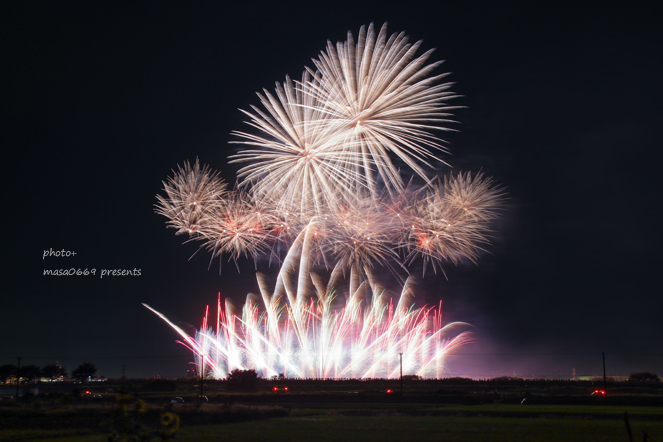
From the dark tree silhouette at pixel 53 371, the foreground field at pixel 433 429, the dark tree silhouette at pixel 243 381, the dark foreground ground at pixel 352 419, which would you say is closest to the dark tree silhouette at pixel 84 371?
the dark tree silhouette at pixel 53 371

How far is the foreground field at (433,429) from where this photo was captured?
2586 cm

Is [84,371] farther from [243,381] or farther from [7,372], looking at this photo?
[243,381]

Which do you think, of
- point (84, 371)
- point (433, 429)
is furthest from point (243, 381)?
point (84, 371)

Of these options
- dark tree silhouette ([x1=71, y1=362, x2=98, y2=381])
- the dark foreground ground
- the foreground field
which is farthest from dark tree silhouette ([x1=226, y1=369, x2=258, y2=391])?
dark tree silhouette ([x1=71, y1=362, x2=98, y2=381])

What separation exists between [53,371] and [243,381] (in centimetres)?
9019

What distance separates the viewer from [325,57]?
3089cm

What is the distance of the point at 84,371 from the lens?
12962 cm

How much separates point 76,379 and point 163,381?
65.6 meters

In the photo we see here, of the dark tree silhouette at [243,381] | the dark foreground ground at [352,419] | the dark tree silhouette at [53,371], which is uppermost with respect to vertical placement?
the dark foreground ground at [352,419]

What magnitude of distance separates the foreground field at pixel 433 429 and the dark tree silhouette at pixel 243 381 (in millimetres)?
30790

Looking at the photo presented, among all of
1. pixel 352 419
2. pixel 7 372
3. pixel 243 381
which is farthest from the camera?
pixel 7 372

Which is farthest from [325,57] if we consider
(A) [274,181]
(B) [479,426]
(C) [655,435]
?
(C) [655,435]

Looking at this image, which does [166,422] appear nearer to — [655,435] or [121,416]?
[121,416]

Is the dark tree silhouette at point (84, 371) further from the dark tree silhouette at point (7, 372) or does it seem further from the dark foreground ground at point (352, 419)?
the dark foreground ground at point (352, 419)
